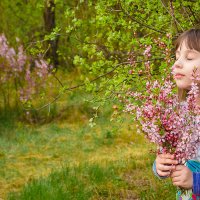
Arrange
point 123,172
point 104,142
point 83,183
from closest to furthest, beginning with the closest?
1. point 83,183
2. point 123,172
3. point 104,142

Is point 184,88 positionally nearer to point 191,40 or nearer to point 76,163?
point 191,40

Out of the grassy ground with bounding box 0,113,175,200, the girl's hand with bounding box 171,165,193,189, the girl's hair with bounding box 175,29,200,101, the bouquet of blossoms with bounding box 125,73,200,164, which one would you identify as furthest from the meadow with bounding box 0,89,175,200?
the bouquet of blossoms with bounding box 125,73,200,164

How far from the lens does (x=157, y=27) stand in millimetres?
5016

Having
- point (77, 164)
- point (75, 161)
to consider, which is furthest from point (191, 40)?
point (75, 161)

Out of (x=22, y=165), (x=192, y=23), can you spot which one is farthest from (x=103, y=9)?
(x=22, y=165)

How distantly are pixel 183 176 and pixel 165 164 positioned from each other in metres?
0.12

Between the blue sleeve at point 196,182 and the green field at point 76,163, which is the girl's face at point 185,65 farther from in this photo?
the green field at point 76,163

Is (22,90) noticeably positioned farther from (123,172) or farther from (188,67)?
(188,67)

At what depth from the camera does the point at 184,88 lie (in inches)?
111

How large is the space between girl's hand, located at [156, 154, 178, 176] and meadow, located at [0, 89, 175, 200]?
2.43m

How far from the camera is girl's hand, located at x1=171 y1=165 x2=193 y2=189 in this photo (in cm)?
254

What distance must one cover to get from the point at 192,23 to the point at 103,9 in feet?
3.01

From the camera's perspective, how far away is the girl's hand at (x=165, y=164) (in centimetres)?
248

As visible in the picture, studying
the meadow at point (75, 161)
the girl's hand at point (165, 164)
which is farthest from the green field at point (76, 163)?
the girl's hand at point (165, 164)
